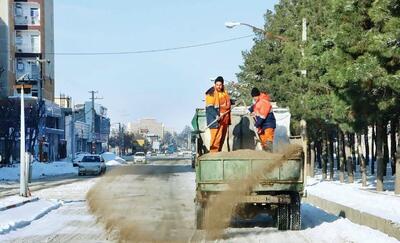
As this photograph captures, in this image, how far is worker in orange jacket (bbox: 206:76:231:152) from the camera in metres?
14.6

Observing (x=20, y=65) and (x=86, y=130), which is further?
(x=86, y=130)

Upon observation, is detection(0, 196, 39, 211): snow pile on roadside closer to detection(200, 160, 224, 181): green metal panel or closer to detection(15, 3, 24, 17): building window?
detection(200, 160, 224, 181): green metal panel

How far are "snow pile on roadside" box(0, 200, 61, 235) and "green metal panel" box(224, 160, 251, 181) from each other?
4.86m

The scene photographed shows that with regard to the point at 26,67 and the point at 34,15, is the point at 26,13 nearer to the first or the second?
the point at 34,15

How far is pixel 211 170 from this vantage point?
13.4 metres

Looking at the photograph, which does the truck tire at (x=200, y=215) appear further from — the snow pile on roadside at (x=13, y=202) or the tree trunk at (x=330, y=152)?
the tree trunk at (x=330, y=152)

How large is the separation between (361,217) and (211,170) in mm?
3824

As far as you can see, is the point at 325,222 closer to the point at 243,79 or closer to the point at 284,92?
the point at 284,92

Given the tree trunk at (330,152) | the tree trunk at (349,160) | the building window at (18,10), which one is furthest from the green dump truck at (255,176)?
the building window at (18,10)

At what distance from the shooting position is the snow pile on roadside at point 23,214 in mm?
15034

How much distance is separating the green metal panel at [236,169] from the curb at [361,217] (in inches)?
111

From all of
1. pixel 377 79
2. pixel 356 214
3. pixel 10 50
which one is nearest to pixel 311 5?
pixel 377 79

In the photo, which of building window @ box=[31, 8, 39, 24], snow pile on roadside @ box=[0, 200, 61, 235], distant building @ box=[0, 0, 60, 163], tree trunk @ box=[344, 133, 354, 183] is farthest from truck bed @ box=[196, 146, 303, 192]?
building window @ box=[31, 8, 39, 24]

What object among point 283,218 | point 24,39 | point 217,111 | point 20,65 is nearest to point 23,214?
point 217,111
